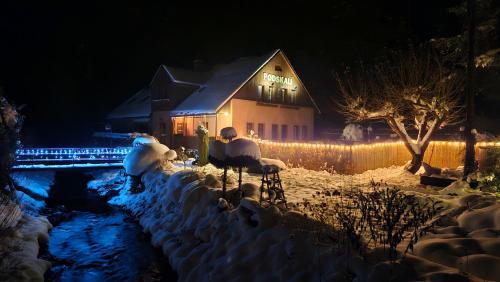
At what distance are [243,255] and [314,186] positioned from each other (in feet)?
21.9

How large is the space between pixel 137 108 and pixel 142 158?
68.8ft

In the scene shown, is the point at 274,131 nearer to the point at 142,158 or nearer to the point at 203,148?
the point at 203,148

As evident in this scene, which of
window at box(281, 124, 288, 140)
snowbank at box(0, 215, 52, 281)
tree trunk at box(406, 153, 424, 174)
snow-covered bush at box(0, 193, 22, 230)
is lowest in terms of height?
snowbank at box(0, 215, 52, 281)

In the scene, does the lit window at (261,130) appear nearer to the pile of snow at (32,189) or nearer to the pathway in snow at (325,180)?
the pathway in snow at (325,180)

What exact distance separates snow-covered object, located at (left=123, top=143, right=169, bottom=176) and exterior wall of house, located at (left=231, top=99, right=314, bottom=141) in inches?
343

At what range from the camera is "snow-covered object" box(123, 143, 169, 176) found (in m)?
16.0

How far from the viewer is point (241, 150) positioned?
874 cm

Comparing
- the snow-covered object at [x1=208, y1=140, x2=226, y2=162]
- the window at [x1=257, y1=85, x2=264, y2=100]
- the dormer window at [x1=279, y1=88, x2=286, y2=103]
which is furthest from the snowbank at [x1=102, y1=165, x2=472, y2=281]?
the dormer window at [x1=279, y1=88, x2=286, y2=103]

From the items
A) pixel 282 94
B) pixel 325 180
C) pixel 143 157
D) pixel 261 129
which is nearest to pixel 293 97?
pixel 282 94

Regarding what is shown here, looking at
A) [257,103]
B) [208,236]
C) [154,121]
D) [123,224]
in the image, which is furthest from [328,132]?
[208,236]

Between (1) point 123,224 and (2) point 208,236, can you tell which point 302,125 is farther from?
(2) point 208,236

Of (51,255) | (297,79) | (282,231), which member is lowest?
(51,255)

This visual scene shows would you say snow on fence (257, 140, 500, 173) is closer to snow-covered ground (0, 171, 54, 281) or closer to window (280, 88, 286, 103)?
window (280, 88, 286, 103)

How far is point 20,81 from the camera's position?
43312 mm
